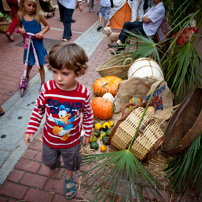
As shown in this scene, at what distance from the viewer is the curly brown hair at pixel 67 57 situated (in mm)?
1275

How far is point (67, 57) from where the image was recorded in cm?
129

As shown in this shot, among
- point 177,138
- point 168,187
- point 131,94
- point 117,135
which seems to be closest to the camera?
point 168,187

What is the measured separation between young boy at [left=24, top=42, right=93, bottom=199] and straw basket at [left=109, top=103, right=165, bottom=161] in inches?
26.7

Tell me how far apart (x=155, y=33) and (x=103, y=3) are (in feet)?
12.3

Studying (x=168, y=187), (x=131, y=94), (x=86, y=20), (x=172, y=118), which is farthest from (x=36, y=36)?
(x=86, y=20)

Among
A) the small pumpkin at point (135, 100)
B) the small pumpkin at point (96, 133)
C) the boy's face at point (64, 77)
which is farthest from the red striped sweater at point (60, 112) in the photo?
the small pumpkin at point (135, 100)

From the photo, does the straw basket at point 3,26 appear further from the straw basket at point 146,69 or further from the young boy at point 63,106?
the young boy at point 63,106

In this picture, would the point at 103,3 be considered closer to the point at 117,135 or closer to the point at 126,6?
the point at 126,6

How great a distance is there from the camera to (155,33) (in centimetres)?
447

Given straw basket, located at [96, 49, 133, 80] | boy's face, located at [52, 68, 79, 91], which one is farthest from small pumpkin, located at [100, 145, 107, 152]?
straw basket, located at [96, 49, 133, 80]

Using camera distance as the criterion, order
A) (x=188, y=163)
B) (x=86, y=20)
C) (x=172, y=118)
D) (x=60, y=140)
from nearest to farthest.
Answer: (x=60, y=140) → (x=188, y=163) → (x=172, y=118) → (x=86, y=20)

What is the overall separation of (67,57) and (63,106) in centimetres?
43

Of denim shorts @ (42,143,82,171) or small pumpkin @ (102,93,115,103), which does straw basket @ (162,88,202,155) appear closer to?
small pumpkin @ (102,93,115,103)

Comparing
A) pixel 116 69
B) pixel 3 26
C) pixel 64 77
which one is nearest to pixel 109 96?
pixel 116 69
